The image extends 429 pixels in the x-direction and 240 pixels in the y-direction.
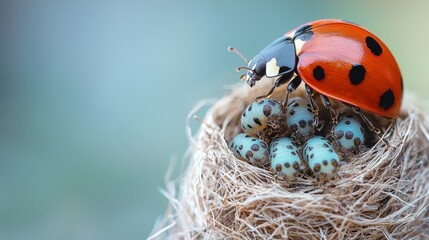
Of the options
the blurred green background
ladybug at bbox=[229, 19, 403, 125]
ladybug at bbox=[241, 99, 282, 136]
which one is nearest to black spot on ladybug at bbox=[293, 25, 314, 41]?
ladybug at bbox=[229, 19, 403, 125]

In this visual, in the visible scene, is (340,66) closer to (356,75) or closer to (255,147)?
(356,75)

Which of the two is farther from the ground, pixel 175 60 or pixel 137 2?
pixel 137 2

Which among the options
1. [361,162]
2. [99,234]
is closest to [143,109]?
[99,234]

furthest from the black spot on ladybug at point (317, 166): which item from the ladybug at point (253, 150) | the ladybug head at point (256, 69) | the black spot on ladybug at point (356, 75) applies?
the ladybug head at point (256, 69)

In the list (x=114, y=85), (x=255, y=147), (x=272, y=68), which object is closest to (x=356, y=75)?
(x=272, y=68)

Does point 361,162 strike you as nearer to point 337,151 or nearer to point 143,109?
point 337,151

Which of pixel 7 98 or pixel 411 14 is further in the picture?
pixel 411 14

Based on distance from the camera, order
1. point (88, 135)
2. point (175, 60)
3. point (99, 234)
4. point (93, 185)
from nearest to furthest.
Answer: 1. point (99, 234)
2. point (93, 185)
3. point (88, 135)
4. point (175, 60)
